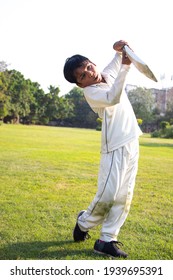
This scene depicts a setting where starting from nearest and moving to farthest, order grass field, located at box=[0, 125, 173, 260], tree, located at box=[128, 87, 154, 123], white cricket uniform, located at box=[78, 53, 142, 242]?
white cricket uniform, located at box=[78, 53, 142, 242]
grass field, located at box=[0, 125, 173, 260]
tree, located at box=[128, 87, 154, 123]

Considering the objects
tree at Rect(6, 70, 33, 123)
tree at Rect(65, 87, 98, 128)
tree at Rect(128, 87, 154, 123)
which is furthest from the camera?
tree at Rect(65, 87, 98, 128)

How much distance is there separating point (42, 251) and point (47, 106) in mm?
55543

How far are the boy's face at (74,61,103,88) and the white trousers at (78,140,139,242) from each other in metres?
0.64

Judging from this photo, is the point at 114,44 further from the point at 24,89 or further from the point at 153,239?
the point at 24,89

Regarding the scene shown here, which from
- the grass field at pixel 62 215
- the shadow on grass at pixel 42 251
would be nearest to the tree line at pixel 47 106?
the grass field at pixel 62 215

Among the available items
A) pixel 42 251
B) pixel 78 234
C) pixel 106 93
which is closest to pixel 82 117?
pixel 78 234

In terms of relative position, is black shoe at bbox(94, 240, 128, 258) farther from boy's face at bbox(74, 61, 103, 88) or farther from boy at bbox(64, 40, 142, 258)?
boy's face at bbox(74, 61, 103, 88)

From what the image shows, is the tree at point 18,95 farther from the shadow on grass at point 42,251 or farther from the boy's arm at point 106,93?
the boy's arm at point 106,93

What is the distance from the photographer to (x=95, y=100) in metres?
2.90

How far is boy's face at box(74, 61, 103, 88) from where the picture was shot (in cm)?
300

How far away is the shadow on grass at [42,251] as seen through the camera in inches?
122

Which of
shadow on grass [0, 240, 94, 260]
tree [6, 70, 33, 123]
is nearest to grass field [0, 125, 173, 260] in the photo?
shadow on grass [0, 240, 94, 260]

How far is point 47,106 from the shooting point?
2283 inches
